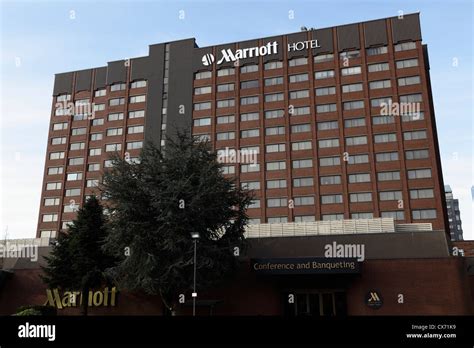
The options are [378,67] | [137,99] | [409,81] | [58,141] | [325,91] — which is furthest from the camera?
[58,141]

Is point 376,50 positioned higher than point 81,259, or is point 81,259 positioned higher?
point 376,50

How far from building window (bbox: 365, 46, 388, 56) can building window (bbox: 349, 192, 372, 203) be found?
25.9 m

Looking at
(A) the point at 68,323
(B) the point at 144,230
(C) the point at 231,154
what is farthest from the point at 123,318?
(C) the point at 231,154

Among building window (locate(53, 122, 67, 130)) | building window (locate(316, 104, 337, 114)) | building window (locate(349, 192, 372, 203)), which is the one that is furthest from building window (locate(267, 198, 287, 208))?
building window (locate(53, 122, 67, 130))

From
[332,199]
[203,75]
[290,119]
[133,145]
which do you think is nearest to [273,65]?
[290,119]

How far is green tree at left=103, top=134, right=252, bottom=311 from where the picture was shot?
91.6 ft

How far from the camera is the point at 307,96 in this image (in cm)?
8088

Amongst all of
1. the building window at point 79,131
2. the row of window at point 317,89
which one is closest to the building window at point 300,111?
the row of window at point 317,89

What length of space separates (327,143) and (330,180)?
6828 millimetres

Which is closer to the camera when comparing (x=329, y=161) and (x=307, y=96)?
(x=329, y=161)

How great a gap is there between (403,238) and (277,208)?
148 feet

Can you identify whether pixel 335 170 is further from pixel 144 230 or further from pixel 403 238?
pixel 144 230

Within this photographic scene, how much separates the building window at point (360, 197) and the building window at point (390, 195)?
1882mm

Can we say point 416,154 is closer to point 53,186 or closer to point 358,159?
point 358,159
